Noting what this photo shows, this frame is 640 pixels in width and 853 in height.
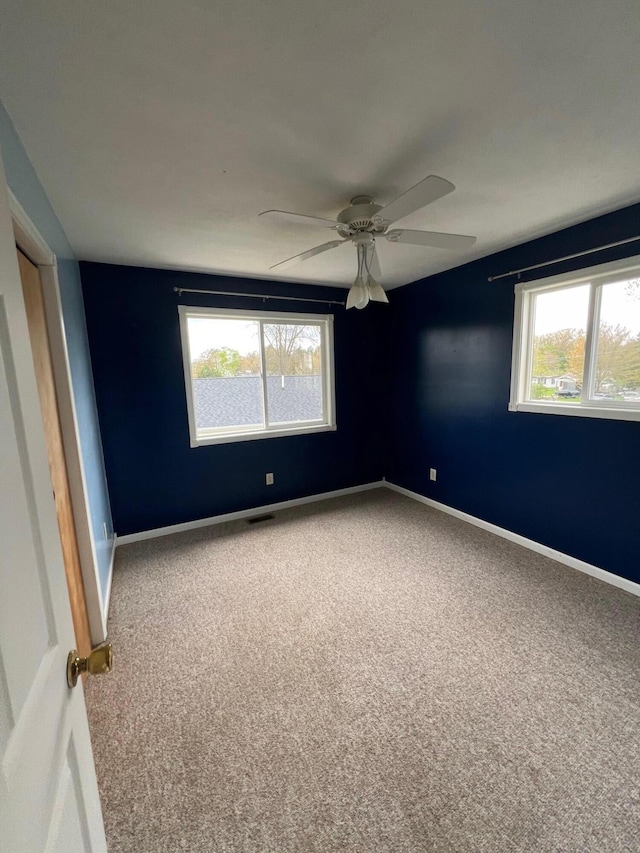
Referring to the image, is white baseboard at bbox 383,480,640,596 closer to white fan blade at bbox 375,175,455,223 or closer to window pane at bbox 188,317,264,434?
window pane at bbox 188,317,264,434

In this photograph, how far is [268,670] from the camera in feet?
5.92

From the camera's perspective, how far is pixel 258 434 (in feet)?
12.1

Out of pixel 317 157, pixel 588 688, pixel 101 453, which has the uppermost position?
pixel 317 157

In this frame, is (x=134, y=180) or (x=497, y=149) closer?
(x=497, y=149)

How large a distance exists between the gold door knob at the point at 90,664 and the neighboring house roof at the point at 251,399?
282cm

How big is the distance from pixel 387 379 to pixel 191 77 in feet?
11.5

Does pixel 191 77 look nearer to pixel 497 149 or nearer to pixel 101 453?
pixel 497 149

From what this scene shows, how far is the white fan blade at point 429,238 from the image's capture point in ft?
6.00

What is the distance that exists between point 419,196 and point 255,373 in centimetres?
249

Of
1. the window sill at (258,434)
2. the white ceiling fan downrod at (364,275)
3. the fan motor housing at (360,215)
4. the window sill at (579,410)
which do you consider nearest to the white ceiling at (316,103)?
the fan motor housing at (360,215)

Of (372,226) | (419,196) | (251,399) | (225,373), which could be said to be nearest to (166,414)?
(225,373)

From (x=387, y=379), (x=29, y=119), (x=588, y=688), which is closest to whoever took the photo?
(x=29, y=119)

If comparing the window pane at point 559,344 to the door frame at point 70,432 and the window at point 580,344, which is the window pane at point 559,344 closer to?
the window at point 580,344

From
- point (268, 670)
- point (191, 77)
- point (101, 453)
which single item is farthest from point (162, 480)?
point (191, 77)
